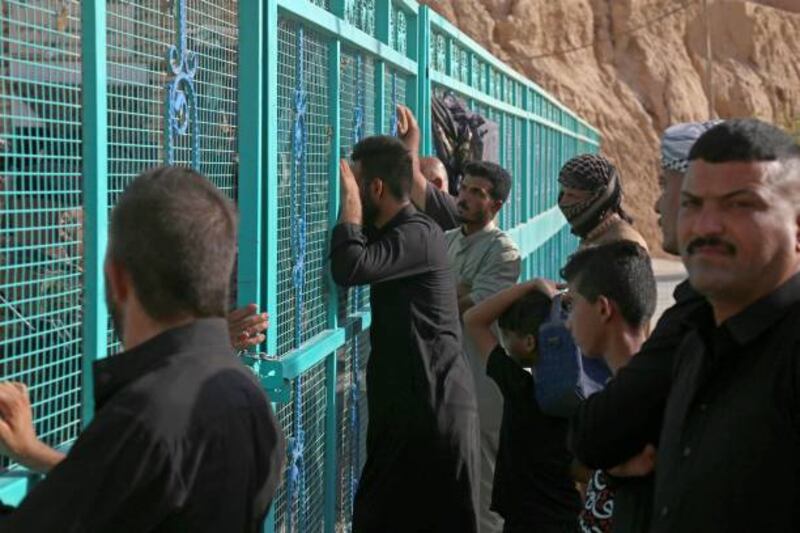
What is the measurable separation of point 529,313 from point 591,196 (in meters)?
1.18

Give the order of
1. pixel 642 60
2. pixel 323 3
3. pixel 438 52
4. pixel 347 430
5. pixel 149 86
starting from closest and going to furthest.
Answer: pixel 149 86, pixel 323 3, pixel 347 430, pixel 438 52, pixel 642 60


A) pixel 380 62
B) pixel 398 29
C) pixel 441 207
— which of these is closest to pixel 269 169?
pixel 380 62

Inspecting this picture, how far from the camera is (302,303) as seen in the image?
4.69 metres

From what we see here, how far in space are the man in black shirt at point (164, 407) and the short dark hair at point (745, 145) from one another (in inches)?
38.3

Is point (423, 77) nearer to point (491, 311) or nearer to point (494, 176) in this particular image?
point (494, 176)

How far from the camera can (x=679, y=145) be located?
3322mm

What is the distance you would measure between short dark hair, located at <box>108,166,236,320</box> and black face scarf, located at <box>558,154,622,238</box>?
3416 mm

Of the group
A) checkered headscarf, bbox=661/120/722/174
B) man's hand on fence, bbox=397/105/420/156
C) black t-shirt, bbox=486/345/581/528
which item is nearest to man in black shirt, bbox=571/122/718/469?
checkered headscarf, bbox=661/120/722/174

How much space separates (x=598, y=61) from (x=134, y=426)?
32892mm

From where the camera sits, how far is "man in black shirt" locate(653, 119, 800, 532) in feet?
7.56

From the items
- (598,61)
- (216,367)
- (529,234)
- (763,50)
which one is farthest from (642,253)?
(763,50)

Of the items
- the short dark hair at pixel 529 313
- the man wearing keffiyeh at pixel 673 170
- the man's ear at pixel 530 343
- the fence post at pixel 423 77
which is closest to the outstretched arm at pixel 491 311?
the short dark hair at pixel 529 313

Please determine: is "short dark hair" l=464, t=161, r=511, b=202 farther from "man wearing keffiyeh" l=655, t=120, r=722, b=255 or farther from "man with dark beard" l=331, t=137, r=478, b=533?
"man wearing keffiyeh" l=655, t=120, r=722, b=255

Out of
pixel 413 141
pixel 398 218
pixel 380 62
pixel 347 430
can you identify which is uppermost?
pixel 380 62
